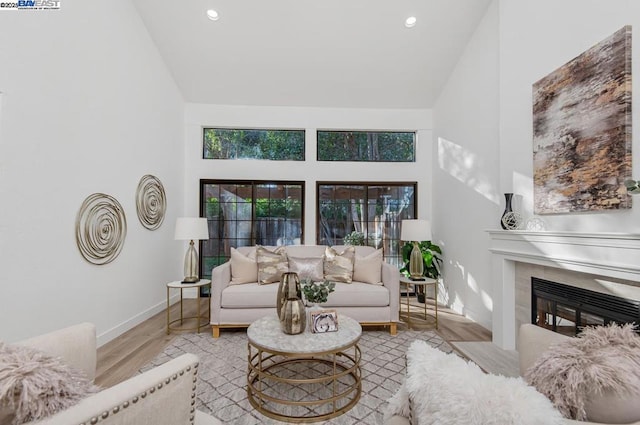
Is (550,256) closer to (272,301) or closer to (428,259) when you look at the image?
(428,259)

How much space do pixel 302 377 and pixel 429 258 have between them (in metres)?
2.72

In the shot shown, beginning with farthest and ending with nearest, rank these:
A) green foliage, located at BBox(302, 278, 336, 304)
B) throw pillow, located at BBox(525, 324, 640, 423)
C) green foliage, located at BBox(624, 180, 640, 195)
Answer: green foliage, located at BBox(302, 278, 336, 304) → green foliage, located at BBox(624, 180, 640, 195) → throw pillow, located at BBox(525, 324, 640, 423)

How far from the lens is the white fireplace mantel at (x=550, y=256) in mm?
1852

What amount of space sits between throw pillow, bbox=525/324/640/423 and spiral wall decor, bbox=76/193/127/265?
3.33 m

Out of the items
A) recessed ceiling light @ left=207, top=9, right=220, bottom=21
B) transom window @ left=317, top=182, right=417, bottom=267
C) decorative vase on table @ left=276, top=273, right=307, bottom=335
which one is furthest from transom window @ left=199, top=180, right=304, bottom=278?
decorative vase on table @ left=276, top=273, right=307, bottom=335

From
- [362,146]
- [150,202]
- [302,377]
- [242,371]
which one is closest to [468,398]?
[302,377]

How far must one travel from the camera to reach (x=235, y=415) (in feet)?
6.31

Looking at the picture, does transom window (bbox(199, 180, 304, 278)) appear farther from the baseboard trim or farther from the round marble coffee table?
the round marble coffee table

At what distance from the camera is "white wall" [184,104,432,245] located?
5035mm

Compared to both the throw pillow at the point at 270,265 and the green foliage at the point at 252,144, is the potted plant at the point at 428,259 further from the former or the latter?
the green foliage at the point at 252,144

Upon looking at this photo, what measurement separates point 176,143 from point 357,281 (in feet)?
11.2

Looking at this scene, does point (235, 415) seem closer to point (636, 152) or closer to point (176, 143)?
point (636, 152)

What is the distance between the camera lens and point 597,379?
820 millimetres

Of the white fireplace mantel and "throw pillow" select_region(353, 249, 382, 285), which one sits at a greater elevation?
the white fireplace mantel
